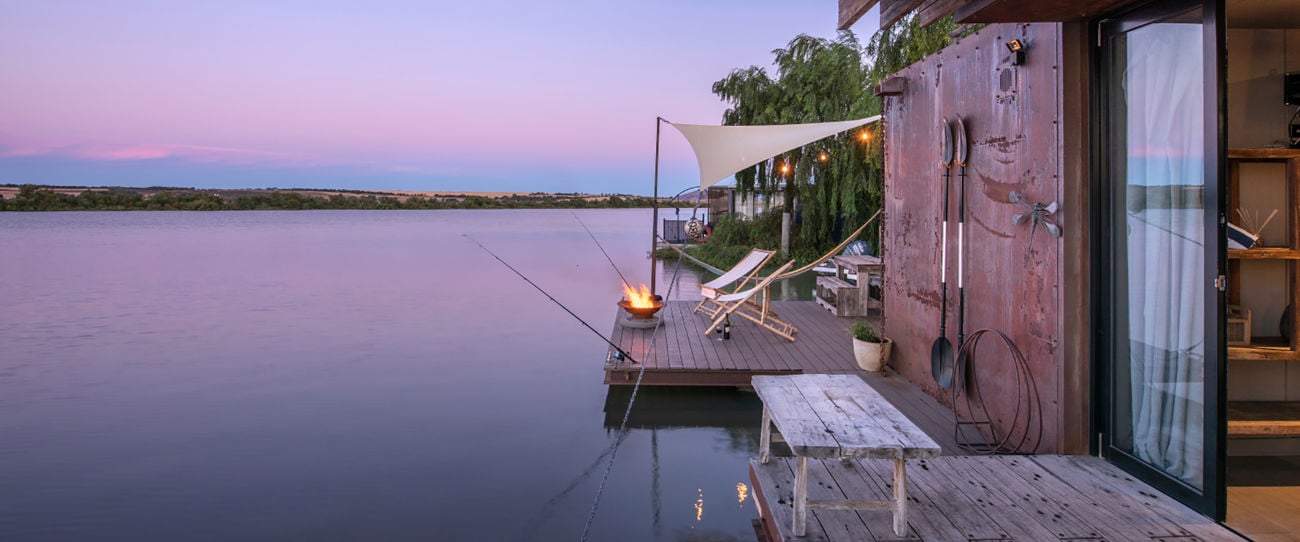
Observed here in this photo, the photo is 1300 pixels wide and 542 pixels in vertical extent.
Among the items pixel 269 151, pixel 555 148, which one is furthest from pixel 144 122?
pixel 555 148

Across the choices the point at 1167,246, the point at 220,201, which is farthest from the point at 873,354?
the point at 220,201

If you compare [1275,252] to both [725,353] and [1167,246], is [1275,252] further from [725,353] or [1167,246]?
[725,353]

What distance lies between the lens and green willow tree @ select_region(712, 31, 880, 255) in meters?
14.0

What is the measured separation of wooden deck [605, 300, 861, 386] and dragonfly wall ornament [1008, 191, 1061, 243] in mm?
2420

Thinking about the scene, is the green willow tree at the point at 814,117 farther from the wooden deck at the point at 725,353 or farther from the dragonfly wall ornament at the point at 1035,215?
the dragonfly wall ornament at the point at 1035,215

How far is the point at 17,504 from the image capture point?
4.27 meters

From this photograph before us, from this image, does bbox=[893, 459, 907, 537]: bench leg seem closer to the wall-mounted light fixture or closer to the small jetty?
the small jetty

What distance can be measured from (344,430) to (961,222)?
4.53 m

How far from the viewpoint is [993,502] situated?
8.93 ft

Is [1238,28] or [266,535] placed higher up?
[1238,28]

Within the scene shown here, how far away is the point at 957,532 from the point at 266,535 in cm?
330

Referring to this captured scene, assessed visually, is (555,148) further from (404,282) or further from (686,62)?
(404,282)

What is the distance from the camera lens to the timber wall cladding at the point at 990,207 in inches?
126

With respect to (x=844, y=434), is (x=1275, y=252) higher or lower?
higher
